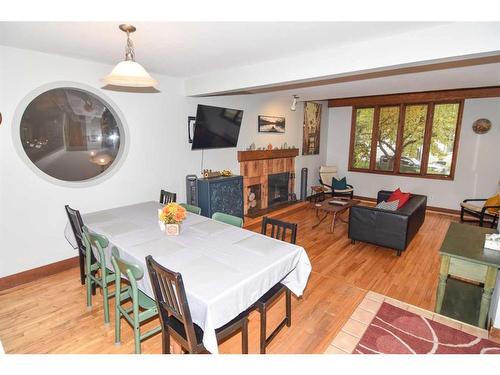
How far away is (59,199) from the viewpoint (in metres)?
3.21

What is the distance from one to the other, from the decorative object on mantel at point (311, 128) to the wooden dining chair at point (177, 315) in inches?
221

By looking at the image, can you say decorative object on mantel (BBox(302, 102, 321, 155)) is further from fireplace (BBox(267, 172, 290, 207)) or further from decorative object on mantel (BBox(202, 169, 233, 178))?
decorative object on mantel (BBox(202, 169, 233, 178))

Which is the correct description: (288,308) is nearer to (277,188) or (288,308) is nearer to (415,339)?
(415,339)

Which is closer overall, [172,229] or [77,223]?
[172,229]

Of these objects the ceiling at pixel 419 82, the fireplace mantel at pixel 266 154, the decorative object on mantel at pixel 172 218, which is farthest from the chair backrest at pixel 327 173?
the decorative object on mantel at pixel 172 218

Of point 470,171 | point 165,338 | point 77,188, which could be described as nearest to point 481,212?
point 470,171

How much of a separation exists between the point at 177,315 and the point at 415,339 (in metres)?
1.92

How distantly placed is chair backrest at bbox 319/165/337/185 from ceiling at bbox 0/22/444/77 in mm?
4521

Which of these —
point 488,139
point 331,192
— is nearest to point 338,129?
point 331,192

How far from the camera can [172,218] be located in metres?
2.43

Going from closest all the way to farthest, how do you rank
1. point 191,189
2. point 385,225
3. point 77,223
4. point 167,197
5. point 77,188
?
point 77,223, point 77,188, point 167,197, point 385,225, point 191,189

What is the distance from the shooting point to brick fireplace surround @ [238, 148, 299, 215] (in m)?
5.39

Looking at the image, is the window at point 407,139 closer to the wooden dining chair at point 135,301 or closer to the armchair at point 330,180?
the armchair at point 330,180
